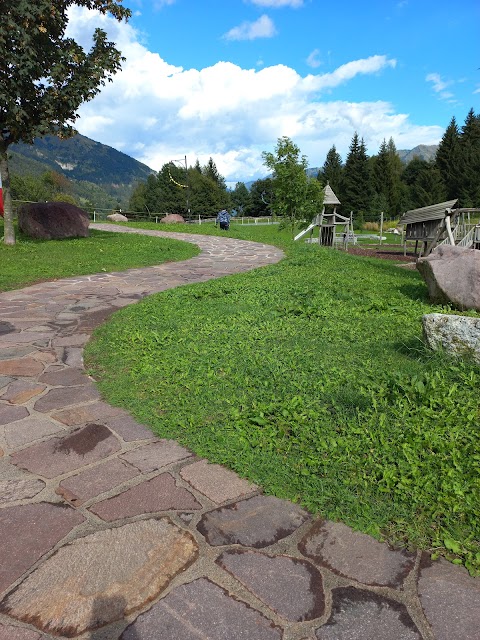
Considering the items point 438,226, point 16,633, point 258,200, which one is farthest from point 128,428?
point 258,200

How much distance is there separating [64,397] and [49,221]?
522 inches

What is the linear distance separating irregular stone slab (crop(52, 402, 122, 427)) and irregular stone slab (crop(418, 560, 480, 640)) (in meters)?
2.42

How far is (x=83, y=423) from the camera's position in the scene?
3.32 m

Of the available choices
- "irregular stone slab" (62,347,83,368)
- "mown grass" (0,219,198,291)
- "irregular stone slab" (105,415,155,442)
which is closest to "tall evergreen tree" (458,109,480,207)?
"mown grass" (0,219,198,291)

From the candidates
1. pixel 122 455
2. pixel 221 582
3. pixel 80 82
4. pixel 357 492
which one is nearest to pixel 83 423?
pixel 122 455

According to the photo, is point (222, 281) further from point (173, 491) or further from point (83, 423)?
point (173, 491)

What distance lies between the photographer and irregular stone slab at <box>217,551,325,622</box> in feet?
5.93

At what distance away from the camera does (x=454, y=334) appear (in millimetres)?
3793

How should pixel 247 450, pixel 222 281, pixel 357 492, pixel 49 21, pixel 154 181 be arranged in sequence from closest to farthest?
1. pixel 357 492
2. pixel 247 450
3. pixel 222 281
4. pixel 49 21
5. pixel 154 181

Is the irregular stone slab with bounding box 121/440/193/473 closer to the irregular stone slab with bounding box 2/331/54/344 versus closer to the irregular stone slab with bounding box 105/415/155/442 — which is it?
Answer: the irregular stone slab with bounding box 105/415/155/442

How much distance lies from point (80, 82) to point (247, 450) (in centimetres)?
1329

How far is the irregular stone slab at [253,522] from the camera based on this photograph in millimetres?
2193

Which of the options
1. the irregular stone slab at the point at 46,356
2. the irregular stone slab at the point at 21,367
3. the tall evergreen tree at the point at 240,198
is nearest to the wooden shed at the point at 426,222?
the irregular stone slab at the point at 46,356

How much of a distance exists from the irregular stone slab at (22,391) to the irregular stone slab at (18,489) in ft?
3.97
